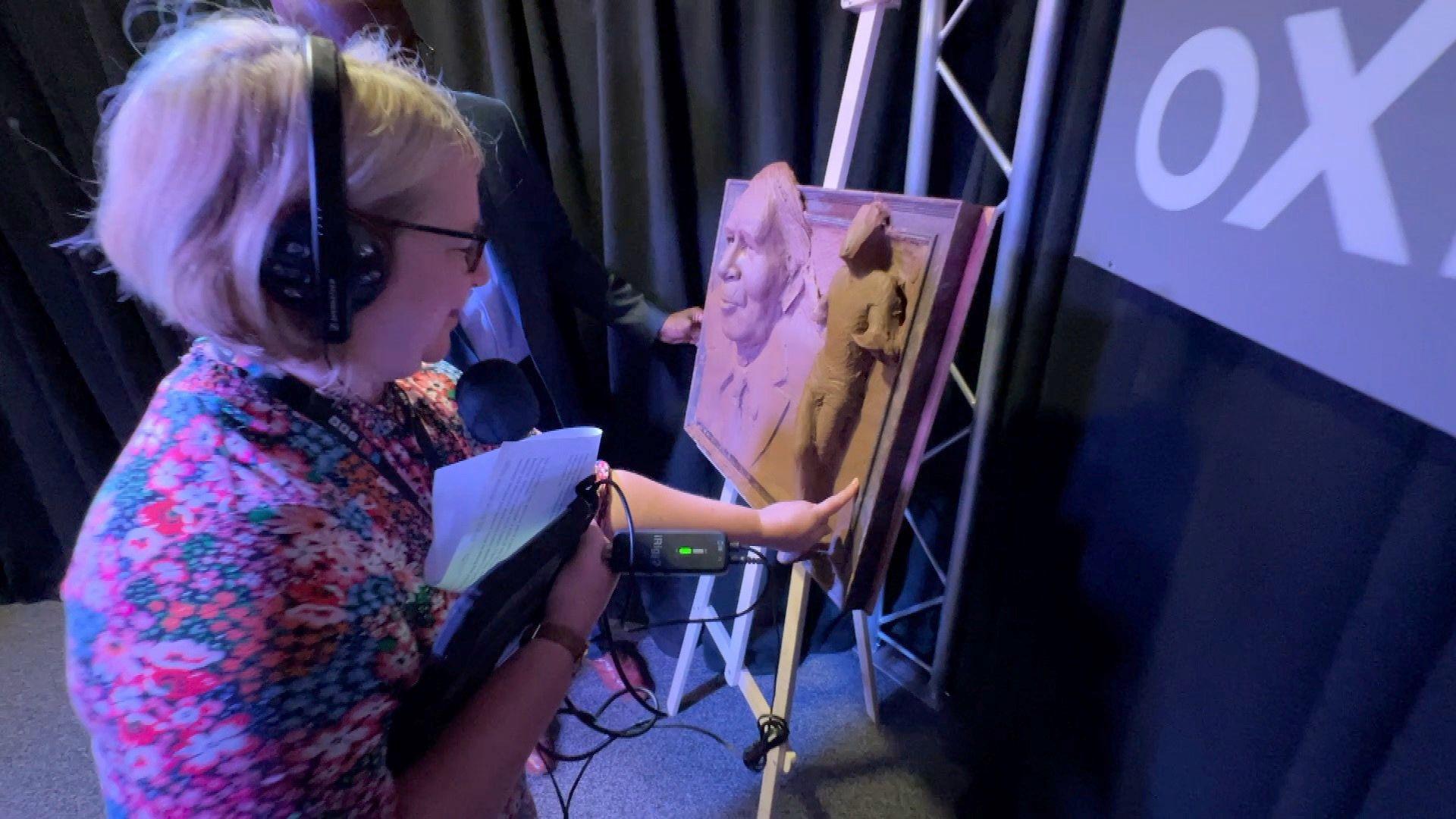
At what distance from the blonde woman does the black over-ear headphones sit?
12mm

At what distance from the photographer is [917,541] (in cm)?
173

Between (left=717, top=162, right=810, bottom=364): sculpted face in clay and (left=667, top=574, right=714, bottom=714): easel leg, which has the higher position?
(left=717, top=162, right=810, bottom=364): sculpted face in clay

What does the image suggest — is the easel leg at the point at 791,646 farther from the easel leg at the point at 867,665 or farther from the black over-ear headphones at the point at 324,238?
the black over-ear headphones at the point at 324,238

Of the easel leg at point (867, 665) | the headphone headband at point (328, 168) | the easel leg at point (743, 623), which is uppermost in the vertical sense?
the headphone headband at point (328, 168)

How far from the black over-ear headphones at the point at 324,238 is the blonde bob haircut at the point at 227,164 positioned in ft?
0.04

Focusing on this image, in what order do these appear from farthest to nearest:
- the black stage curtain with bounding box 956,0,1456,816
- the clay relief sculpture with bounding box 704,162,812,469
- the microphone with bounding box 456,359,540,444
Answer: the clay relief sculpture with bounding box 704,162,812,469 → the microphone with bounding box 456,359,540,444 → the black stage curtain with bounding box 956,0,1456,816

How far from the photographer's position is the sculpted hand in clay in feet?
2.87

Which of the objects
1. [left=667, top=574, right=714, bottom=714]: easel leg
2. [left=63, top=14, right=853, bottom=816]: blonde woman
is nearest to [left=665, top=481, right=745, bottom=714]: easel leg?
[left=667, top=574, right=714, bottom=714]: easel leg

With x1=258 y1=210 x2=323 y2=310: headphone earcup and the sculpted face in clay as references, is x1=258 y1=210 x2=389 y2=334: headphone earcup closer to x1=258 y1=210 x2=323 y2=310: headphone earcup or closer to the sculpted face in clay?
x1=258 y1=210 x2=323 y2=310: headphone earcup

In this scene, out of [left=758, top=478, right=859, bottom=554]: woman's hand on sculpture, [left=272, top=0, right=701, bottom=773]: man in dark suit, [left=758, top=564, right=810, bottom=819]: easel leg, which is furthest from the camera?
[left=272, top=0, right=701, bottom=773]: man in dark suit

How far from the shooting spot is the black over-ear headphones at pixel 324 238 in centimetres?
49

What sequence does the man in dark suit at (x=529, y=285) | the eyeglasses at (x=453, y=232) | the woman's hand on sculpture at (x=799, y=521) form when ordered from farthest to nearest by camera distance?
the man in dark suit at (x=529, y=285) → the woman's hand on sculpture at (x=799, y=521) → the eyeglasses at (x=453, y=232)

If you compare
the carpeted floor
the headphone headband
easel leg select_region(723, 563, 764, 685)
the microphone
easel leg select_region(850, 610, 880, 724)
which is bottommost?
the carpeted floor

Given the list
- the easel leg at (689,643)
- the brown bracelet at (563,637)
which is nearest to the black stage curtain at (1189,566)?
the easel leg at (689,643)
